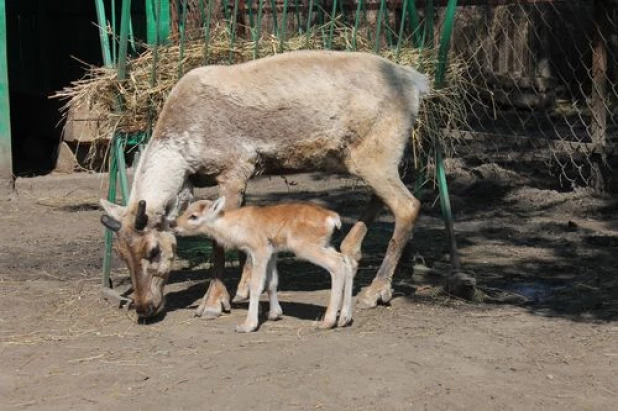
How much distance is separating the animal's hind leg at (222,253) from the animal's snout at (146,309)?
1.14ft

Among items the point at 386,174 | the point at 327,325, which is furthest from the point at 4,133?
the point at 327,325

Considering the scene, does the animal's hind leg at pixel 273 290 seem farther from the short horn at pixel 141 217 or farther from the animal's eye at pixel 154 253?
the short horn at pixel 141 217

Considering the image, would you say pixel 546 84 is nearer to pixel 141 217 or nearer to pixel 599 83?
pixel 599 83

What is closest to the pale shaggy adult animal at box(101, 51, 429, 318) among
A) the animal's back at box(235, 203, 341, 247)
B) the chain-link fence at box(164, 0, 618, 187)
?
the animal's back at box(235, 203, 341, 247)

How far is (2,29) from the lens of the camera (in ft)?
36.7

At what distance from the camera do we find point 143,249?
6512mm

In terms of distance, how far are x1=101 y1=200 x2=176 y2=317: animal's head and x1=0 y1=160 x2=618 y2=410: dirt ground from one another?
0.20 meters

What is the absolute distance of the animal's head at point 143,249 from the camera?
21.3ft

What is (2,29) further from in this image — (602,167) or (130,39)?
(602,167)

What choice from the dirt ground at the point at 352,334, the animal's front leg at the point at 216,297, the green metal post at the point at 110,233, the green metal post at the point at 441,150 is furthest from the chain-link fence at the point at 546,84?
the animal's front leg at the point at 216,297

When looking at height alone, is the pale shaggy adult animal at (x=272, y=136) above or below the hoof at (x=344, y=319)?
above

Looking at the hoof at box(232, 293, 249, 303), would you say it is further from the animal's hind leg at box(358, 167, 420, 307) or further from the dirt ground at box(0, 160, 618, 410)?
the animal's hind leg at box(358, 167, 420, 307)

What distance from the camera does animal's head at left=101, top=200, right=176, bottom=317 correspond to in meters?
6.49

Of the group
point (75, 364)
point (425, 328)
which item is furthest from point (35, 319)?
point (425, 328)
